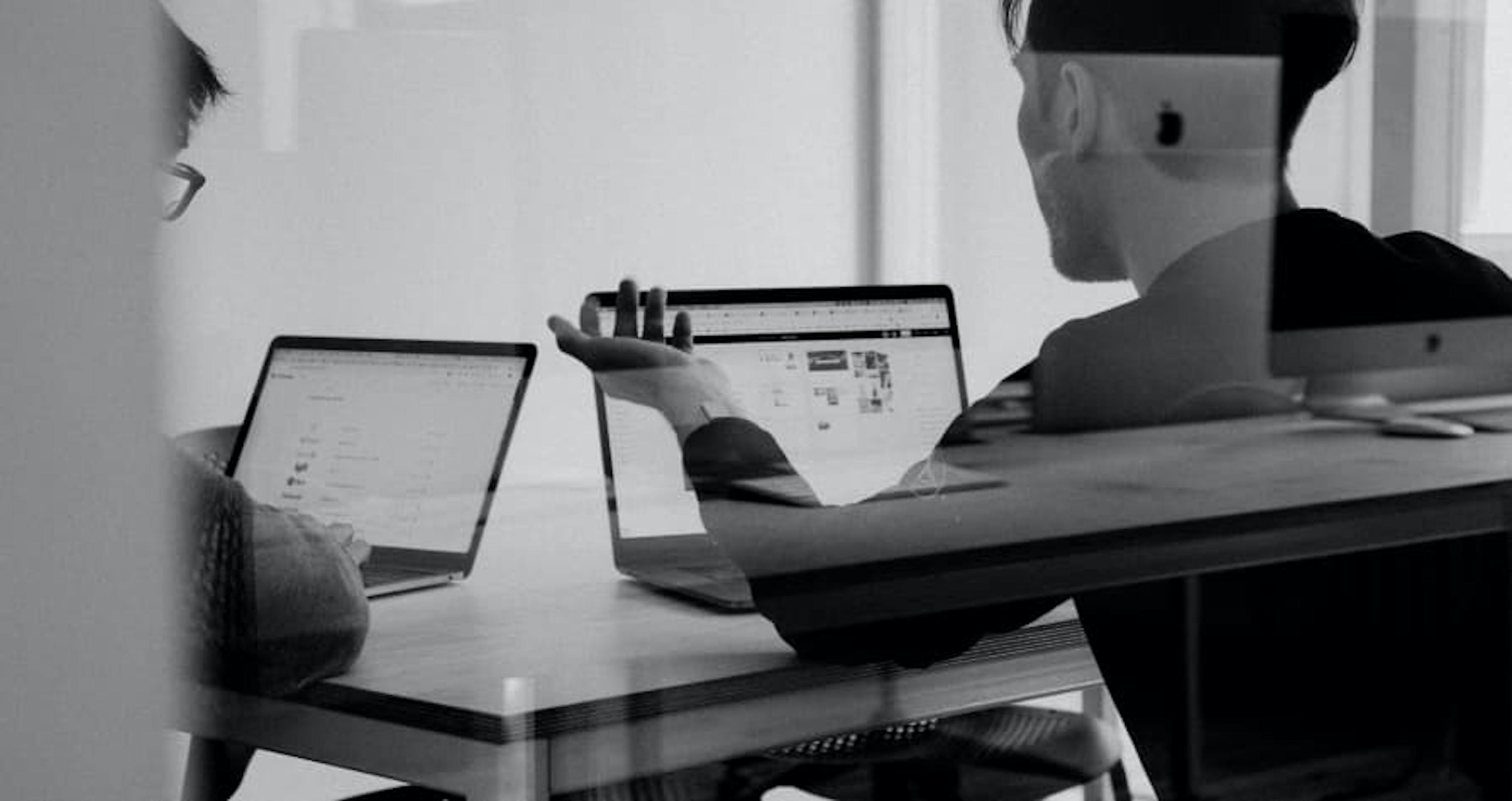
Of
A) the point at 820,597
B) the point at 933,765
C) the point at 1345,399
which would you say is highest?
the point at 1345,399

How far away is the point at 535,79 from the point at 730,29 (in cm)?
13

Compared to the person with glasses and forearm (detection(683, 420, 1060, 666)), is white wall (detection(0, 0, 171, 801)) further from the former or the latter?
forearm (detection(683, 420, 1060, 666))

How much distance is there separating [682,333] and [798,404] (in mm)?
119

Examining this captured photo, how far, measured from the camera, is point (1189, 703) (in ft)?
4.06

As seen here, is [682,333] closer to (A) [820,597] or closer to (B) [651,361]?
(B) [651,361]

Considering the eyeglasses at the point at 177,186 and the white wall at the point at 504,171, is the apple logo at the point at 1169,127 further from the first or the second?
the eyeglasses at the point at 177,186

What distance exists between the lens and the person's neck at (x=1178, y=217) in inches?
46.4

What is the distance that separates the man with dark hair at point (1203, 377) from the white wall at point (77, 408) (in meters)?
0.31

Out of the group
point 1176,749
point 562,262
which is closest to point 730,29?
point 562,262

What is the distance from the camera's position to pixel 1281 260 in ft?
4.10

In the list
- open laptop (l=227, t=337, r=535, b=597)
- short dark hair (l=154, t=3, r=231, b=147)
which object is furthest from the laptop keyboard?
short dark hair (l=154, t=3, r=231, b=147)

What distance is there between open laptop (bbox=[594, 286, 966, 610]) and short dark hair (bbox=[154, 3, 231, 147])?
9.5 inches

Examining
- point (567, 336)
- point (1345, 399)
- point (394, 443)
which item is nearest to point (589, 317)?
point (567, 336)

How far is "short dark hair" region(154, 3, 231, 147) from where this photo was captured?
0.76 metres
